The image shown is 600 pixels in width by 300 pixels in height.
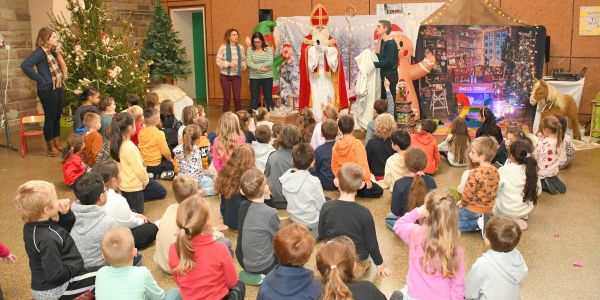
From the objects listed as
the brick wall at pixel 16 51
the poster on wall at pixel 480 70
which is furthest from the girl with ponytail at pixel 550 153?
the brick wall at pixel 16 51

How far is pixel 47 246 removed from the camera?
3229 mm

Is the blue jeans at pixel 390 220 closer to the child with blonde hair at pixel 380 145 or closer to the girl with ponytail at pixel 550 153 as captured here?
the child with blonde hair at pixel 380 145

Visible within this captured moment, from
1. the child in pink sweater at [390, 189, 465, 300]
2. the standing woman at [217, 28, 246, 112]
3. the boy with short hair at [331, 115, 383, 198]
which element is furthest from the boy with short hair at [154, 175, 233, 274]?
the standing woman at [217, 28, 246, 112]

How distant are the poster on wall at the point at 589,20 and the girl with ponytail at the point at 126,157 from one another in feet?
24.7

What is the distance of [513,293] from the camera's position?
3.08 m

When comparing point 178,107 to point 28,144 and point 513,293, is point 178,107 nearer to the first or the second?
point 28,144

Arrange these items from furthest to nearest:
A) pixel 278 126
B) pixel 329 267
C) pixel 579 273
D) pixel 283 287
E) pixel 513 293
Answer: pixel 278 126, pixel 579 273, pixel 513 293, pixel 283 287, pixel 329 267

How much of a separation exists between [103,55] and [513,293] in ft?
23.7

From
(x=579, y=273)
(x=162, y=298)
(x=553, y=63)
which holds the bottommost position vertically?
(x=579, y=273)

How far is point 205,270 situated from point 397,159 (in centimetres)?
293

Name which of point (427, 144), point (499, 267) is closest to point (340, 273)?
point (499, 267)

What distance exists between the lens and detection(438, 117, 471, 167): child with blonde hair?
657cm

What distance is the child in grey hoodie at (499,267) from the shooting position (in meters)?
3.01

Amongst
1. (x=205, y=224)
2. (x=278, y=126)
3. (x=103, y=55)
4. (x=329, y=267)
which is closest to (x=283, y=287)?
(x=329, y=267)
